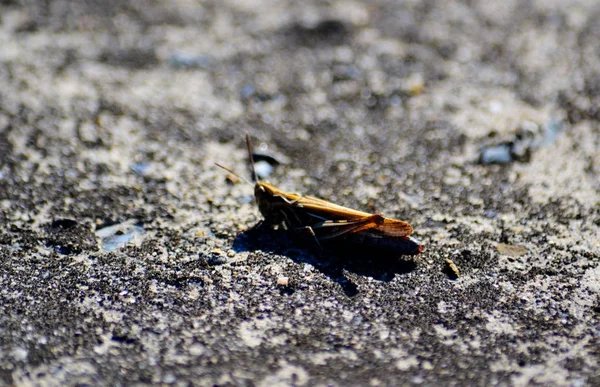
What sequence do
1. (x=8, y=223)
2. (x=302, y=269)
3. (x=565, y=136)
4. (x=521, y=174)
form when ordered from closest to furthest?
(x=302, y=269) < (x=8, y=223) < (x=521, y=174) < (x=565, y=136)

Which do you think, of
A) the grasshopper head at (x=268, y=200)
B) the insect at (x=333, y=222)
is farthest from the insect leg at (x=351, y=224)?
the grasshopper head at (x=268, y=200)

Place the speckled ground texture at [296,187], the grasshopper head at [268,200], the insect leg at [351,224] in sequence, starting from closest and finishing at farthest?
the speckled ground texture at [296,187]
the insect leg at [351,224]
the grasshopper head at [268,200]

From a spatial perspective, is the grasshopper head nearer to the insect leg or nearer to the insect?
the insect

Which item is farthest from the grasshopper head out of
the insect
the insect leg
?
the insect leg

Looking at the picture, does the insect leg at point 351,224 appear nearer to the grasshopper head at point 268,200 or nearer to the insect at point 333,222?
the insect at point 333,222

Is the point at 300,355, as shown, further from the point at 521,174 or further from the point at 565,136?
the point at 565,136

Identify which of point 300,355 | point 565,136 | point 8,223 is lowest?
point 8,223

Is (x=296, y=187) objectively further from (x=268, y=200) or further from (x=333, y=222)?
(x=333, y=222)

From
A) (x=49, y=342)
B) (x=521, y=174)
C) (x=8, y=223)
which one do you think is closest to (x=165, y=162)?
(x=8, y=223)
